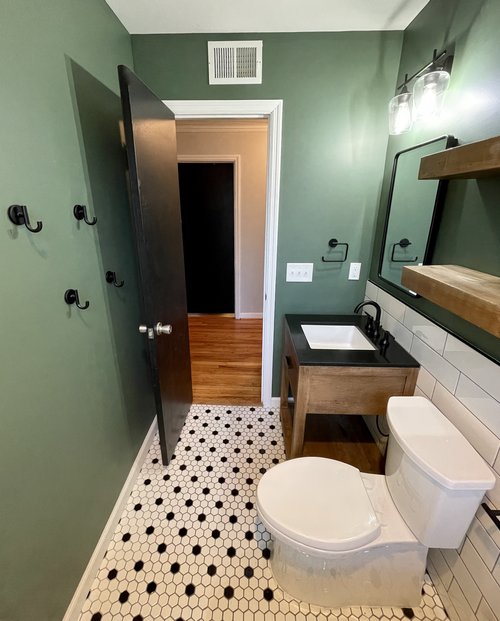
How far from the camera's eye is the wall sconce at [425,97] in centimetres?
109

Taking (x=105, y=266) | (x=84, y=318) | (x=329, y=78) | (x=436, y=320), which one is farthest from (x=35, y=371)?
(x=329, y=78)

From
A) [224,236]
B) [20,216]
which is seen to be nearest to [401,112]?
[20,216]

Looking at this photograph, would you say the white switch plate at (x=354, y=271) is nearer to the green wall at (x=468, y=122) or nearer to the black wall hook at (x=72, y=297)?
the green wall at (x=468, y=122)

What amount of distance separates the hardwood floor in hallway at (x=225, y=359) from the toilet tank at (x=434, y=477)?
52.5 inches

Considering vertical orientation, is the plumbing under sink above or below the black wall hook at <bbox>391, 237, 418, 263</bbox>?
below

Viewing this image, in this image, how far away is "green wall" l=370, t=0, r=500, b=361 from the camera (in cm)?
91

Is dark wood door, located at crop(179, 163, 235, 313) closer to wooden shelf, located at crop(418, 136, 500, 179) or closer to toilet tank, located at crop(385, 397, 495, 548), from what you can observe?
wooden shelf, located at crop(418, 136, 500, 179)

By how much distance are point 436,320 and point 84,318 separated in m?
1.45

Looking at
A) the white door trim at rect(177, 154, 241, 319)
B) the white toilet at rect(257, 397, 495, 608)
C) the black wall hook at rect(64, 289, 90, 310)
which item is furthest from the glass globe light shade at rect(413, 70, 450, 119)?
the white door trim at rect(177, 154, 241, 319)

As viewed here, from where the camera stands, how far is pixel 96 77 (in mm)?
1156

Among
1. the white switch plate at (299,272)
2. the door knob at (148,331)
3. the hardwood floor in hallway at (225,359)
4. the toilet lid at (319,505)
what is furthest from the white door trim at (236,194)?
the toilet lid at (319,505)

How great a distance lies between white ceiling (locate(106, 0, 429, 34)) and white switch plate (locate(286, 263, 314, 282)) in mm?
1218

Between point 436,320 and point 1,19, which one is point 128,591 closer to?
point 436,320

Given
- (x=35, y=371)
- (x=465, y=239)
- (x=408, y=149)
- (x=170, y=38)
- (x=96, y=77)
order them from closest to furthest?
1. (x=35, y=371)
2. (x=465, y=239)
3. (x=96, y=77)
4. (x=408, y=149)
5. (x=170, y=38)
